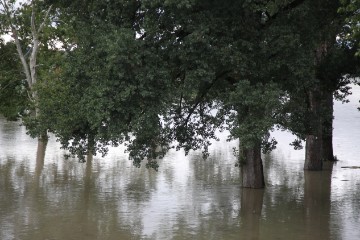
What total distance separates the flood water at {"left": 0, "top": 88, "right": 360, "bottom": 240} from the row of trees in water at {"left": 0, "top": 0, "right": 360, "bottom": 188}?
2009 mm

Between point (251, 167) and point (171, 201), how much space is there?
3.84 meters

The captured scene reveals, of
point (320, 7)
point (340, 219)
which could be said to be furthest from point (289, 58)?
point (340, 219)

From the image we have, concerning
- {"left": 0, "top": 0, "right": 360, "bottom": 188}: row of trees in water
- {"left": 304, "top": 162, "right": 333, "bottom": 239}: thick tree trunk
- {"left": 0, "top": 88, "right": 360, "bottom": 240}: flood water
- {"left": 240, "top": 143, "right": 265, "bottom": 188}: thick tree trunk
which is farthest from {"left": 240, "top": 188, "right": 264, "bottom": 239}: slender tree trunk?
{"left": 0, "top": 0, "right": 360, "bottom": 188}: row of trees in water

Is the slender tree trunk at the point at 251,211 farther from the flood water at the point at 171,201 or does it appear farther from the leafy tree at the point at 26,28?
the leafy tree at the point at 26,28

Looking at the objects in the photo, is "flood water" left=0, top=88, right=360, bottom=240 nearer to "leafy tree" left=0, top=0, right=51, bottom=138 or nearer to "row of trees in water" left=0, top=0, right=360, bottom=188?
"row of trees in water" left=0, top=0, right=360, bottom=188

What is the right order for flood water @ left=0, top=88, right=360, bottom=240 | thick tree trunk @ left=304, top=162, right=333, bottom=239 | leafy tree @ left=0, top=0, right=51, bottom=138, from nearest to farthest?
flood water @ left=0, top=88, right=360, bottom=240 < thick tree trunk @ left=304, top=162, right=333, bottom=239 < leafy tree @ left=0, top=0, right=51, bottom=138

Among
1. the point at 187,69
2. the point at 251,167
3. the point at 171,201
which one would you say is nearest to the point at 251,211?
the point at 171,201

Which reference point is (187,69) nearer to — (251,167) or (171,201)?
(171,201)

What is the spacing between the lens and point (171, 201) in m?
20.6

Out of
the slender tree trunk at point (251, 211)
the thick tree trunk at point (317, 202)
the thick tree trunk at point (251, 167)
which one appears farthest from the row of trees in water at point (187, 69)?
the thick tree trunk at point (317, 202)

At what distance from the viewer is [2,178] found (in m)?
25.0

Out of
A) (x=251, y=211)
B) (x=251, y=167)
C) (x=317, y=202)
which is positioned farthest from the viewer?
(x=251, y=167)

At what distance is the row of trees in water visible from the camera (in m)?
16.4

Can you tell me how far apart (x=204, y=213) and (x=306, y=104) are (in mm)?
5753
